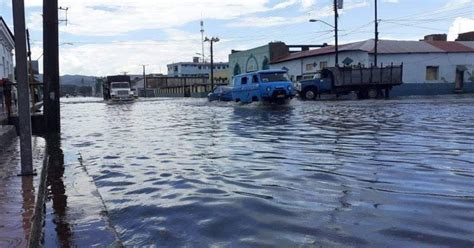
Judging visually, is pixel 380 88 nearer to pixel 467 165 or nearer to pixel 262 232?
pixel 467 165

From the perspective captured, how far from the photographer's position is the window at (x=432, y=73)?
172ft

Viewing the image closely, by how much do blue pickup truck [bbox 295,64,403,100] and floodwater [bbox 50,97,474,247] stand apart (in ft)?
87.2

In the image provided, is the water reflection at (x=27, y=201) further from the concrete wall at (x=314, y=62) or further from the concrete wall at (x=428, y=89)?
the concrete wall at (x=428, y=89)

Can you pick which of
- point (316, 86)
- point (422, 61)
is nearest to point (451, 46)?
point (422, 61)

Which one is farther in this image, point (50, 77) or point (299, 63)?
point (299, 63)

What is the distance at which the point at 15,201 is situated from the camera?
17.4ft

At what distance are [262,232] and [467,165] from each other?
444 cm

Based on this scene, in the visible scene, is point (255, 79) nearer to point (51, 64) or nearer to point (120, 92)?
point (51, 64)

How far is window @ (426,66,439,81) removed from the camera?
52.4m

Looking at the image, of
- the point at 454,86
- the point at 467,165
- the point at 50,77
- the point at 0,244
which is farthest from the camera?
the point at 454,86

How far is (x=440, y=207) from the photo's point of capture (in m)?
5.40

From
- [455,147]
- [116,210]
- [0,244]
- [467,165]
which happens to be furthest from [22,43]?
[455,147]

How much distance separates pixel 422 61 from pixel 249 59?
2513 centimetres

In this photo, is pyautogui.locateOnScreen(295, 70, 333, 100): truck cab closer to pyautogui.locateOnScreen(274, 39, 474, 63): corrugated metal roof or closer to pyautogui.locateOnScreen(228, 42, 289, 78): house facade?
pyautogui.locateOnScreen(274, 39, 474, 63): corrugated metal roof
